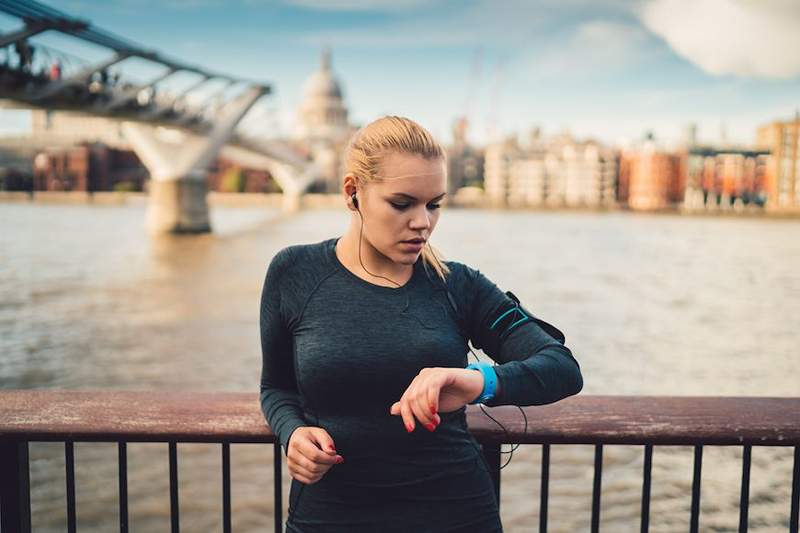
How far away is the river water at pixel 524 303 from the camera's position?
16.9ft

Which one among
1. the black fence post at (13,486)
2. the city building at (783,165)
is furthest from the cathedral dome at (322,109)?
the black fence post at (13,486)

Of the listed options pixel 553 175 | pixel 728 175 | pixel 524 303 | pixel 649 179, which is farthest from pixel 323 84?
pixel 524 303

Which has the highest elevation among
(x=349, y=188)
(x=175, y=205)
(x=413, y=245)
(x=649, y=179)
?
(x=649, y=179)

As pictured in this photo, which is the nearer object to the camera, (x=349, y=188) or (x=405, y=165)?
(x=405, y=165)

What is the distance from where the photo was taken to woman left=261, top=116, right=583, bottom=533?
4.37ft

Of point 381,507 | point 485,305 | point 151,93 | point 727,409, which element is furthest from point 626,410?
point 151,93

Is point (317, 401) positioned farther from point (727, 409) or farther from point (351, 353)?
point (727, 409)

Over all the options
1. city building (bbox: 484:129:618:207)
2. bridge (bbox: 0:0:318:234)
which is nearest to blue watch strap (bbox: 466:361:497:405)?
bridge (bbox: 0:0:318:234)

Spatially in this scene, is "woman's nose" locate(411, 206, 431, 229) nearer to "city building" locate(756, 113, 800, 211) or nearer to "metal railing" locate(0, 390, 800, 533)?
"metal railing" locate(0, 390, 800, 533)

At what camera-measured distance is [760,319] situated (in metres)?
14.8

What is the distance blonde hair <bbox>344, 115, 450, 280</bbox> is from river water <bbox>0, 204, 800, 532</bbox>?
154 inches

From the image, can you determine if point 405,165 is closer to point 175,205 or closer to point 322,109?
point 175,205

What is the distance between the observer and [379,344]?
1341mm

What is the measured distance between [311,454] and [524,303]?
45.7 feet
